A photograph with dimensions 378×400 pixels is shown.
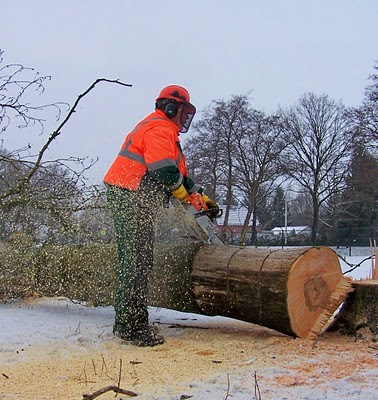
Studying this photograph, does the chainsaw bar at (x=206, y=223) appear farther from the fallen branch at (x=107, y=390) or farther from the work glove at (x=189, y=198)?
the fallen branch at (x=107, y=390)

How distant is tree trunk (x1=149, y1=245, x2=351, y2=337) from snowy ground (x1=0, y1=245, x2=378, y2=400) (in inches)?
7.0

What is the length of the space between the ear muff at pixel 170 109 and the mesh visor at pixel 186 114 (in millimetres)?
101

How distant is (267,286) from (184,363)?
87 cm

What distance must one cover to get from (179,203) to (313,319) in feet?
4.24

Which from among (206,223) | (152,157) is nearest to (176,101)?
(152,157)

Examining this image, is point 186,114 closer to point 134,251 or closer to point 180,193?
point 180,193

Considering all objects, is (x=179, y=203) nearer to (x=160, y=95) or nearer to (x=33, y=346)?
(x=160, y=95)

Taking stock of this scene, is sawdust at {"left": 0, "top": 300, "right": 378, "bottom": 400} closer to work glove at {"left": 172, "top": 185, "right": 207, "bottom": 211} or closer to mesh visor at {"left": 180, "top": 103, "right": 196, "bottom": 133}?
work glove at {"left": 172, "top": 185, "right": 207, "bottom": 211}

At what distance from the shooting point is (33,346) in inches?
138

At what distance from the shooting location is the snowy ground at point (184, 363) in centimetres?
247

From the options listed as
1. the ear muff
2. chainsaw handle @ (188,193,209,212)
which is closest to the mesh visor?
the ear muff

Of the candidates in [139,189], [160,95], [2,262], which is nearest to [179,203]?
[139,189]

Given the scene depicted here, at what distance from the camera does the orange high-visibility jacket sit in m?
3.63

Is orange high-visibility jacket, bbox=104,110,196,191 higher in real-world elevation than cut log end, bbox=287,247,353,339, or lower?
higher
